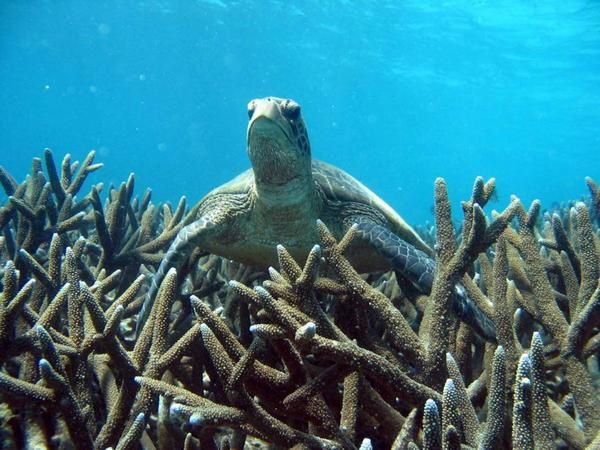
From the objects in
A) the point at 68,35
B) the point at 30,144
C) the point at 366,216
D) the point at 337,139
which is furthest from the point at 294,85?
the point at 30,144

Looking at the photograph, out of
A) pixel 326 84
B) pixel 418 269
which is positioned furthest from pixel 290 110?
pixel 326 84

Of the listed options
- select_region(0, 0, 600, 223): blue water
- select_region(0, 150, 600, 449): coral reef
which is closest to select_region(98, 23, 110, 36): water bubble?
select_region(0, 0, 600, 223): blue water

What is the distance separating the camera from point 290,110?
12.2ft

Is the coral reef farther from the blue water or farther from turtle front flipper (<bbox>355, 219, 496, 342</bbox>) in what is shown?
the blue water

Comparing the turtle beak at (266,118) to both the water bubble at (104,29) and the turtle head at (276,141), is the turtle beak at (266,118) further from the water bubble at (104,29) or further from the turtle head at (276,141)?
the water bubble at (104,29)

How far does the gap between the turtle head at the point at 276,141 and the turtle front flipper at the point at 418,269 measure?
2.63 feet

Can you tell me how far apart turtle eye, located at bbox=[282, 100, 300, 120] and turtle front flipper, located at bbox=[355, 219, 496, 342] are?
1108mm

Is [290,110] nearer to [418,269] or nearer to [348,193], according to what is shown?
[348,193]

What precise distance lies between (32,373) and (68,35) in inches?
3097

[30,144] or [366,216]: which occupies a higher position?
[30,144]

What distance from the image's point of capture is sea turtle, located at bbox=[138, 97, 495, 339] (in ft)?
11.7

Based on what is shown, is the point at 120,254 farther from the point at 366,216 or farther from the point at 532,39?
the point at 532,39

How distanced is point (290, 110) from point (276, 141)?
32 cm

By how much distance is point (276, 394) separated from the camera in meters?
2.05
